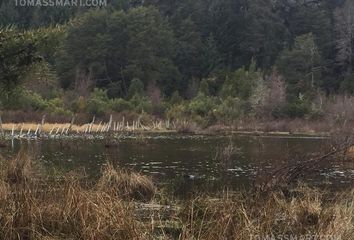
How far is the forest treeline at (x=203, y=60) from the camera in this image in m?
64.8

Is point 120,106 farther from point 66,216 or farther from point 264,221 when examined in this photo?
point 264,221

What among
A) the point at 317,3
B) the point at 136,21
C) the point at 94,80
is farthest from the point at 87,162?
the point at 317,3

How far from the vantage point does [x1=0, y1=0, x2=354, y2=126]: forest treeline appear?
64750mm

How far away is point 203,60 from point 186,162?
237 ft

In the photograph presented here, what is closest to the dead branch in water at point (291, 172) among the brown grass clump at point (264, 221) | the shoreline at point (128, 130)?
the brown grass clump at point (264, 221)

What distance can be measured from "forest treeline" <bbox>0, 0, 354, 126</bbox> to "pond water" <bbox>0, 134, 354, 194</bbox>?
1033 inches

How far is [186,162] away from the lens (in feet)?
82.4

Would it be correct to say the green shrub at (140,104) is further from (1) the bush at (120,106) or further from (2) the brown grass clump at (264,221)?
(2) the brown grass clump at (264,221)

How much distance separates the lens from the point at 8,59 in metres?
12.1

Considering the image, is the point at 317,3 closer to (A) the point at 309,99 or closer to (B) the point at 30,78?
(A) the point at 309,99

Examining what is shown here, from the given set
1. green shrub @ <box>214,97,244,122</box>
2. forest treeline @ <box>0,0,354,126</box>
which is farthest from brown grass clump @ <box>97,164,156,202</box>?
green shrub @ <box>214,97,244,122</box>

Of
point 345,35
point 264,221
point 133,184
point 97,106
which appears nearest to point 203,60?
point 345,35

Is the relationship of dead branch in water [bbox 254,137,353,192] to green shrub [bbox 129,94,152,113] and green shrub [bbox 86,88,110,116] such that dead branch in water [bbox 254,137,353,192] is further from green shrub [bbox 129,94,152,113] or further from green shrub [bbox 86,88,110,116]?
green shrub [bbox 129,94,152,113]

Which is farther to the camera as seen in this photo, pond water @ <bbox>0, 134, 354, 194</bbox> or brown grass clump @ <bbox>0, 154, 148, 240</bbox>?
pond water @ <bbox>0, 134, 354, 194</bbox>
